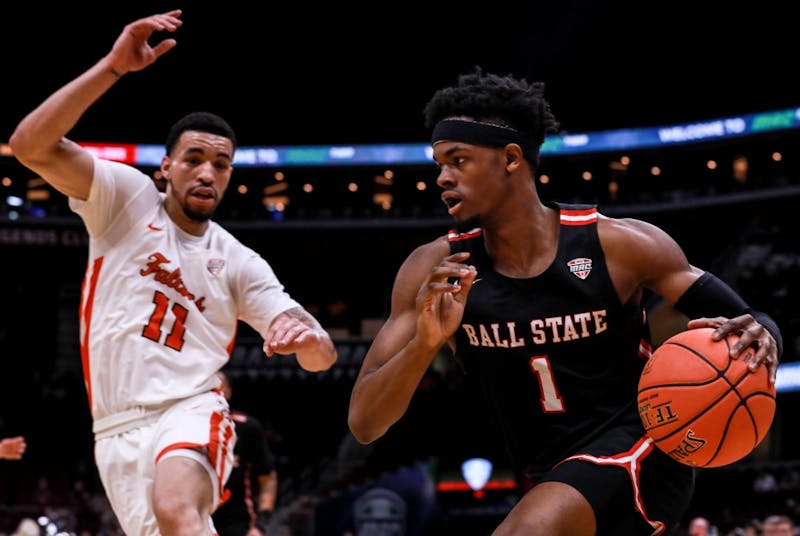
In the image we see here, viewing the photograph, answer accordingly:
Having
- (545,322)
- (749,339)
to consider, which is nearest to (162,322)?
(545,322)

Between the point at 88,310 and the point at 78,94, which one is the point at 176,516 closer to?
the point at 88,310

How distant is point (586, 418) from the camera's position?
395 cm

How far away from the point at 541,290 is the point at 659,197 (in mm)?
27388

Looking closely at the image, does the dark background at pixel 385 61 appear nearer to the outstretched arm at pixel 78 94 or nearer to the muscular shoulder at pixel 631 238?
the outstretched arm at pixel 78 94

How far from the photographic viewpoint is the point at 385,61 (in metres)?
32.0

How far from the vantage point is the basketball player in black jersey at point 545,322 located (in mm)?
3725

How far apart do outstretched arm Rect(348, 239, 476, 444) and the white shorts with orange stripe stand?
1.10 metres

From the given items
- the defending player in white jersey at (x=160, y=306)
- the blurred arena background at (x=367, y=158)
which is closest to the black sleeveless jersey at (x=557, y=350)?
the defending player in white jersey at (x=160, y=306)

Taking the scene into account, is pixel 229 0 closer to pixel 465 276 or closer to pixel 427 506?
pixel 427 506

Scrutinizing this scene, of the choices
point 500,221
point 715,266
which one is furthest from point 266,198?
point 500,221

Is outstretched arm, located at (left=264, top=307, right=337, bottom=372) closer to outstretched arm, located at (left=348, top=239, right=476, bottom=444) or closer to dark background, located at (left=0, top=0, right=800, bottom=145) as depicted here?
outstretched arm, located at (left=348, top=239, right=476, bottom=444)

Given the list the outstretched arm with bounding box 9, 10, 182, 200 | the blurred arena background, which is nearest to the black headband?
the outstretched arm with bounding box 9, 10, 182, 200

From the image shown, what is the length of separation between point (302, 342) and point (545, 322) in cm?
120

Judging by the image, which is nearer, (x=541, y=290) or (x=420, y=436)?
(x=541, y=290)
